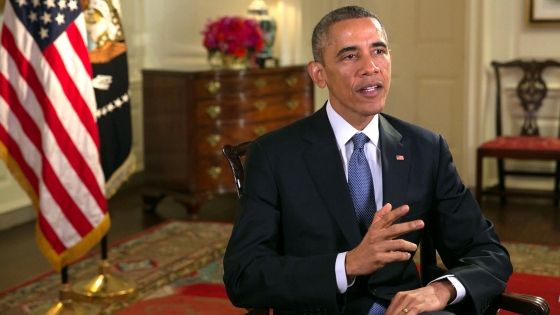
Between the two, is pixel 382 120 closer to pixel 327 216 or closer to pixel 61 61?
pixel 327 216

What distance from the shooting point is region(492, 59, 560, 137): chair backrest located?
597cm

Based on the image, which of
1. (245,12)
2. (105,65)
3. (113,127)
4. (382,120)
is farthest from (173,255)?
(245,12)

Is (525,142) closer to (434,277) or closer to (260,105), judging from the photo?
(260,105)

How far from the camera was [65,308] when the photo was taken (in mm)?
3607

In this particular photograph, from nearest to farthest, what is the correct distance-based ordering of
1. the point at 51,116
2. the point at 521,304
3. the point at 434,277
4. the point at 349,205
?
1. the point at 521,304
2. the point at 349,205
3. the point at 434,277
4. the point at 51,116

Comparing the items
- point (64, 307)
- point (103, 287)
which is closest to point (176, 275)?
point (103, 287)

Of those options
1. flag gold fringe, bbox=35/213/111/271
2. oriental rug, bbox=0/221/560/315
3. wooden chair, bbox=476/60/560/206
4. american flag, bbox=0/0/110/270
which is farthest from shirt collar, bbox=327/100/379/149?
wooden chair, bbox=476/60/560/206

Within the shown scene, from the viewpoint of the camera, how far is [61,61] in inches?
137

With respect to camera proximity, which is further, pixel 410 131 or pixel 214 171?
pixel 214 171

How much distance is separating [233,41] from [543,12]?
8.46ft

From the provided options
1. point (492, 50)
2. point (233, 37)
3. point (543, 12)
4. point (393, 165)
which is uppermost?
point (543, 12)

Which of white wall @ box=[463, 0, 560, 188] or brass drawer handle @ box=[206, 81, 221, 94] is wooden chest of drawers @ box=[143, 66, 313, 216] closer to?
brass drawer handle @ box=[206, 81, 221, 94]

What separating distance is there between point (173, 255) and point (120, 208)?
1.49 meters

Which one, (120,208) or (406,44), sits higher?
(406,44)
